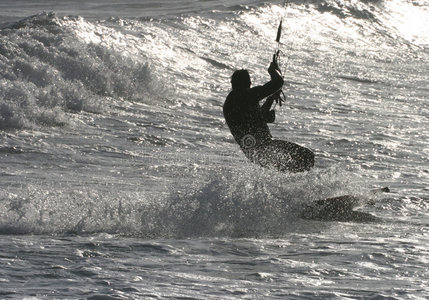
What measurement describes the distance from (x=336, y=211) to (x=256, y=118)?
1355 mm

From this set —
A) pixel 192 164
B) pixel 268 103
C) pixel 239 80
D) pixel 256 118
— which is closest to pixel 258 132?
pixel 256 118

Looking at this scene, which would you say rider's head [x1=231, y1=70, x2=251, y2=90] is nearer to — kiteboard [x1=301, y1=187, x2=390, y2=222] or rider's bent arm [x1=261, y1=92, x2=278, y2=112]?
rider's bent arm [x1=261, y1=92, x2=278, y2=112]

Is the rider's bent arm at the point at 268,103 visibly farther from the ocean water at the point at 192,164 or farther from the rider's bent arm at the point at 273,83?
the ocean water at the point at 192,164

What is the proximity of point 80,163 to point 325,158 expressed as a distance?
12.7 ft

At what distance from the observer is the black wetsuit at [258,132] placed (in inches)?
412

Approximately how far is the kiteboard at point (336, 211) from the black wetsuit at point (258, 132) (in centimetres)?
76

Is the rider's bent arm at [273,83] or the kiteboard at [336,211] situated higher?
the rider's bent arm at [273,83]

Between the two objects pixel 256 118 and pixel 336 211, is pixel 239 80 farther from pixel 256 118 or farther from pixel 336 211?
pixel 336 211

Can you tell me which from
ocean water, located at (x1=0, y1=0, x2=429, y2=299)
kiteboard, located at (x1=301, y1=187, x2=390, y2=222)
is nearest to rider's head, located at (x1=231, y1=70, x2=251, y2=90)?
ocean water, located at (x1=0, y1=0, x2=429, y2=299)

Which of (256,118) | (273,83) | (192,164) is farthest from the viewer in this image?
(192,164)

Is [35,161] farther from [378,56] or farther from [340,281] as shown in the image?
[378,56]

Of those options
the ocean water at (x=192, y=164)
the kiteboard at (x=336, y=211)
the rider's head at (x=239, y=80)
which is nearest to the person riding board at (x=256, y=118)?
the rider's head at (x=239, y=80)

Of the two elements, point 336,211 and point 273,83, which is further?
point 336,211

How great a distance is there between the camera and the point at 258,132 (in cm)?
1068
